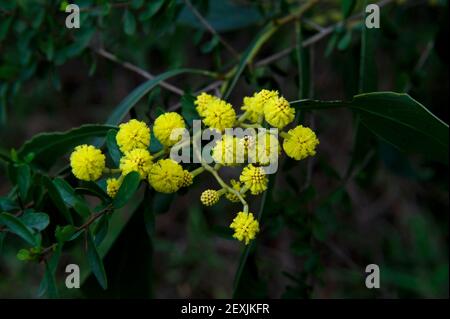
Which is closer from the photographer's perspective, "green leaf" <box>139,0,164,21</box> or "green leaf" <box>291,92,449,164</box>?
"green leaf" <box>291,92,449,164</box>

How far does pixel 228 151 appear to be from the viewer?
1060 millimetres

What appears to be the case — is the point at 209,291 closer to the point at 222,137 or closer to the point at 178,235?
the point at 178,235

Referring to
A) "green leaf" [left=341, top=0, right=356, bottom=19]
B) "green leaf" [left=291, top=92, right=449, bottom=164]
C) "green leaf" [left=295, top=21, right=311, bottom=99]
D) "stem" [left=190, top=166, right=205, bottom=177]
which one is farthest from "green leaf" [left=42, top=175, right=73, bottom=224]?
"green leaf" [left=341, top=0, right=356, bottom=19]

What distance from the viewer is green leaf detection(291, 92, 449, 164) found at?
118cm

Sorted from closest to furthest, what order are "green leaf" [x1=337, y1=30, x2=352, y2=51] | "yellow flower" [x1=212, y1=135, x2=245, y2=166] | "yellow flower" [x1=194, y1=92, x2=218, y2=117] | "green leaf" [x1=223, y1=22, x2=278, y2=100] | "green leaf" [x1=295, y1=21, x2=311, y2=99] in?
1. "yellow flower" [x1=212, y1=135, x2=245, y2=166]
2. "yellow flower" [x1=194, y1=92, x2=218, y2=117]
3. "green leaf" [x1=223, y1=22, x2=278, y2=100]
4. "green leaf" [x1=295, y1=21, x2=311, y2=99]
5. "green leaf" [x1=337, y1=30, x2=352, y2=51]

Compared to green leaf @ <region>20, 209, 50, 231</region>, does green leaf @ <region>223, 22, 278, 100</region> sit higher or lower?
higher

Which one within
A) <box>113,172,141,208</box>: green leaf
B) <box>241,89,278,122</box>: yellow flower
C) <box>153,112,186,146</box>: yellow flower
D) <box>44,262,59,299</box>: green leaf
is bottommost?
A: <box>44,262,59,299</box>: green leaf

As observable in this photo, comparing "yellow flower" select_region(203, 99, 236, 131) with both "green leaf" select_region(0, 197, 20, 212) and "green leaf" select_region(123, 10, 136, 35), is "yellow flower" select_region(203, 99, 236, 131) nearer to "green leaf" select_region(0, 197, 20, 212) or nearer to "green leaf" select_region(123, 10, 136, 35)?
"green leaf" select_region(0, 197, 20, 212)

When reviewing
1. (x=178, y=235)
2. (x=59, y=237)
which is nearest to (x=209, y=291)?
(x=178, y=235)

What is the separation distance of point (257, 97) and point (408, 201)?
1.92 metres

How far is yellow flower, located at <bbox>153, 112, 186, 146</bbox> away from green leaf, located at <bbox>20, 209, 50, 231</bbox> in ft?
0.84

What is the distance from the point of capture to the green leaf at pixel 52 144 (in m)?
1.38

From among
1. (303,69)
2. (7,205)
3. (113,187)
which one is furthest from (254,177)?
(303,69)
